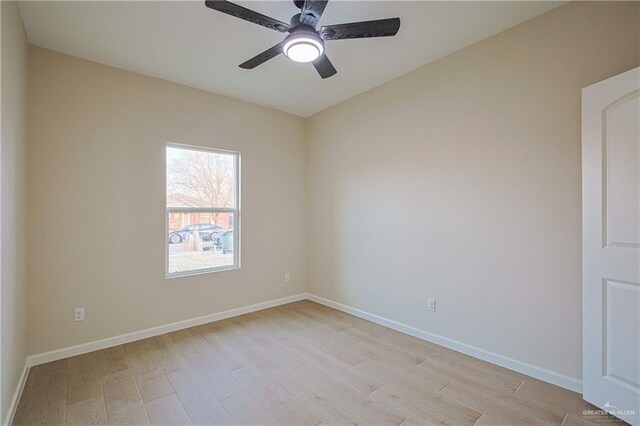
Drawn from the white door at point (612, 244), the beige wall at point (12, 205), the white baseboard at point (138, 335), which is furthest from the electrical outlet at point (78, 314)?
the white door at point (612, 244)

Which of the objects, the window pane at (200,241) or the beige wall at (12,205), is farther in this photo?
the window pane at (200,241)

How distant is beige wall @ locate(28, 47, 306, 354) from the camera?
269 centimetres

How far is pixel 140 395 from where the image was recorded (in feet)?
7.18

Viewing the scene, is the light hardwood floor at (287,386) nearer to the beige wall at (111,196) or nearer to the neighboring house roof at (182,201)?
the beige wall at (111,196)

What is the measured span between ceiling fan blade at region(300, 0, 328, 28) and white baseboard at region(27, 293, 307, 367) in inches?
127

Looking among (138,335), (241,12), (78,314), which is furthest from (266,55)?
(138,335)

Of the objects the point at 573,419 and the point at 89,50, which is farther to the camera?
the point at 89,50

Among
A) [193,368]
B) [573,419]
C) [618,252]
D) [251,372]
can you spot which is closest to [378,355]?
[251,372]

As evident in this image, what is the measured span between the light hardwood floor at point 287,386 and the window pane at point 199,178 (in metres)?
1.52

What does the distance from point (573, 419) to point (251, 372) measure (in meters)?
2.22

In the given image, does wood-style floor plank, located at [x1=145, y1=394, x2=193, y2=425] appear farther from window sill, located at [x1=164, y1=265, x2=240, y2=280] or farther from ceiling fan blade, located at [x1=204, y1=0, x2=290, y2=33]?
ceiling fan blade, located at [x1=204, y1=0, x2=290, y2=33]

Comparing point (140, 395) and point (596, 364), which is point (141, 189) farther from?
point (596, 364)

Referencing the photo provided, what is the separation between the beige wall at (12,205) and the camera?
71.7 inches

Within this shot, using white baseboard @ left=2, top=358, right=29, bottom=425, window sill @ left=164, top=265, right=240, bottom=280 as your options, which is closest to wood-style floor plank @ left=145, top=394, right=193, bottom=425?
white baseboard @ left=2, top=358, right=29, bottom=425
